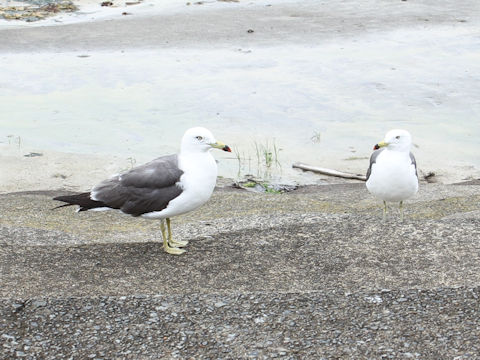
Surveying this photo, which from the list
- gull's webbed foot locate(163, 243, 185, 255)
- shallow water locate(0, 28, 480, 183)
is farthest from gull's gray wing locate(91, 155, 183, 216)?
shallow water locate(0, 28, 480, 183)

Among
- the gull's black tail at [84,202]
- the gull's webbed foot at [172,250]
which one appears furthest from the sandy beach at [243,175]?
the gull's black tail at [84,202]

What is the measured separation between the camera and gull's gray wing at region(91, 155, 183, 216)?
5.09 meters

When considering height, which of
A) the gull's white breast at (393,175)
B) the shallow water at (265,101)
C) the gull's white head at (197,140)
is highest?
the gull's white head at (197,140)

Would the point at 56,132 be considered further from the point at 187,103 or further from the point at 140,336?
the point at 140,336

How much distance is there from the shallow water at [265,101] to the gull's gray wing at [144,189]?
4308 mm

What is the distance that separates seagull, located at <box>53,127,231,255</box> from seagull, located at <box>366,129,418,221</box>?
1529 millimetres

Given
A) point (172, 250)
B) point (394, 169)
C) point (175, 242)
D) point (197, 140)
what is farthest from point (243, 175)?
point (197, 140)

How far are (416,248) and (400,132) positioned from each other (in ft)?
3.45

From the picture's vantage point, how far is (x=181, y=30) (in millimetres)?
15578

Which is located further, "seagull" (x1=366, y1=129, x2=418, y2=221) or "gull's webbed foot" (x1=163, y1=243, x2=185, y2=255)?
"seagull" (x1=366, y1=129, x2=418, y2=221)

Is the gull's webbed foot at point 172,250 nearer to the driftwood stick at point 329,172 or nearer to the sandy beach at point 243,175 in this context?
the sandy beach at point 243,175

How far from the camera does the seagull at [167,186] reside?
5.07 m

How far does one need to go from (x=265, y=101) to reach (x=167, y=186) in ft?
23.3

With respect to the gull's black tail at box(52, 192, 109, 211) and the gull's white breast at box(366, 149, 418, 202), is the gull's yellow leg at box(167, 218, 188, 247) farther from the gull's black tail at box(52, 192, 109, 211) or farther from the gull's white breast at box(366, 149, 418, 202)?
the gull's white breast at box(366, 149, 418, 202)
